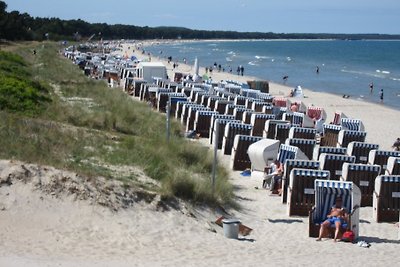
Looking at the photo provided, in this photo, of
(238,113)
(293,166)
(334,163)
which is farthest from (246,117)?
(293,166)

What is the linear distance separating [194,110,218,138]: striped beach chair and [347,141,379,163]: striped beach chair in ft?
23.1

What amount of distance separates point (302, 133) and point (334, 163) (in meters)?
3.82

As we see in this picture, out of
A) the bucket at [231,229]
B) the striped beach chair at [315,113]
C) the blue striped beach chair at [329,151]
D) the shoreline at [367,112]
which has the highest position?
the blue striped beach chair at [329,151]

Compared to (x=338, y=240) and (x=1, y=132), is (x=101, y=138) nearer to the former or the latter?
(x=1, y=132)

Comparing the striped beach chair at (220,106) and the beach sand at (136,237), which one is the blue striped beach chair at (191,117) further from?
the beach sand at (136,237)

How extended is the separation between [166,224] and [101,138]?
531 cm

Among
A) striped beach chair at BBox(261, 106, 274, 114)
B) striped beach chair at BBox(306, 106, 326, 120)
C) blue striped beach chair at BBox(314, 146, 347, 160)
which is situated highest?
blue striped beach chair at BBox(314, 146, 347, 160)

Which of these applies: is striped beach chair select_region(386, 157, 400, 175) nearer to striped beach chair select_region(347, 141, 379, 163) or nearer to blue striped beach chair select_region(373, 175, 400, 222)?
blue striped beach chair select_region(373, 175, 400, 222)

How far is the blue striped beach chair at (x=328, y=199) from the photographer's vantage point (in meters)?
11.5

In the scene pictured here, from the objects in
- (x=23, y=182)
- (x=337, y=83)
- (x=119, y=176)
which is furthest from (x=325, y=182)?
(x=337, y=83)

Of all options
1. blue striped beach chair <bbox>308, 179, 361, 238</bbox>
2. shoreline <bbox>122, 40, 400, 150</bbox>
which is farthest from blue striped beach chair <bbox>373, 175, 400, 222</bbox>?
shoreline <bbox>122, 40, 400, 150</bbox>

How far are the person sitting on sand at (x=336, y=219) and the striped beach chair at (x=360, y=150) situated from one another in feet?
15.8

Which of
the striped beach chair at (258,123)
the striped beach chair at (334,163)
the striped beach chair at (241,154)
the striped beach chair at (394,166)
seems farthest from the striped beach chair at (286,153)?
the striped beach chair at (258,123)

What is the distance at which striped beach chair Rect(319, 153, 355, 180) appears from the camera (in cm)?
1457
